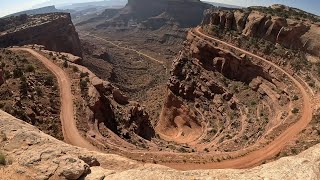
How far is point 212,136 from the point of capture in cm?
5347

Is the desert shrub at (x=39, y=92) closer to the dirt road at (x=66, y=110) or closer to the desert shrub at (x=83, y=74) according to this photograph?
the dirt road at (x=66, y=110)

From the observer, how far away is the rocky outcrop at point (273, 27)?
5634cm

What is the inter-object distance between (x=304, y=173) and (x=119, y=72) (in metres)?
113

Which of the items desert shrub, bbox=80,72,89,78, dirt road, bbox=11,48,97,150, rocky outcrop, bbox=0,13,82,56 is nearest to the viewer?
dirt road, bbox=11,48,97,150

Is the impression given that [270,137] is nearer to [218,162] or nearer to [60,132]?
[218,162]

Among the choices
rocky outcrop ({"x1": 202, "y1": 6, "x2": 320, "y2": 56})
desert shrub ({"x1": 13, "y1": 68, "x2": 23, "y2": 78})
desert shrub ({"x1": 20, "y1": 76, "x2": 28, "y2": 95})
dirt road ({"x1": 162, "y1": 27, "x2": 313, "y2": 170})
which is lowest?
dirt road ({"x1": 162, "y1": 27, "x2": 313, "y2": 170})

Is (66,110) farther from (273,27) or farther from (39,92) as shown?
(273,27)

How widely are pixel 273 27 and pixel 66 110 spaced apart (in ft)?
137

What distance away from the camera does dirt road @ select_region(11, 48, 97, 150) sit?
117ft

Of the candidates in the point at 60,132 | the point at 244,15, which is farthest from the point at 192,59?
the point at 60,132

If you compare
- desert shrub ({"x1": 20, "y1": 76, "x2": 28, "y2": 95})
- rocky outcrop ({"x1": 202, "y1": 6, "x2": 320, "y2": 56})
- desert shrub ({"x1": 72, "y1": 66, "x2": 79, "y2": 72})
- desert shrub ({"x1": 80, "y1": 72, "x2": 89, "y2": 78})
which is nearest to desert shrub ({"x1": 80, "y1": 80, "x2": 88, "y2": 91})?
desert shrub ({"x1": 80, "y1": 72, "x2": 89, "y2": 78})

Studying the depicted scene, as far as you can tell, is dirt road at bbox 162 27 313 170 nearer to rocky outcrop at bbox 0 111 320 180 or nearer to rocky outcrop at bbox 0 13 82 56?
rocky outcrop at bbox 0 111 320 180

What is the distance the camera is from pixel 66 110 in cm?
4225

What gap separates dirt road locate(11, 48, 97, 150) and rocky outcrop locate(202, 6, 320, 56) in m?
37.8
